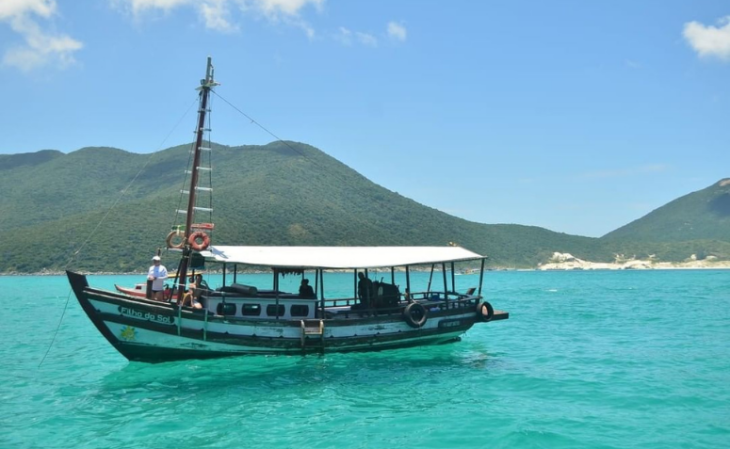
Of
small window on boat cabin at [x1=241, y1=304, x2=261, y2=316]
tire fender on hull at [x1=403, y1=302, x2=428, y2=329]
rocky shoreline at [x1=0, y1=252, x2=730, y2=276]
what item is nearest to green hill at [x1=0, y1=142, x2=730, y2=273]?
rocky shoreline at [x1=0, y1=252, x2=730, y2=276]

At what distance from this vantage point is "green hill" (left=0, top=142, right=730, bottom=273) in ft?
398

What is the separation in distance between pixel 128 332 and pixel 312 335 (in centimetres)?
656

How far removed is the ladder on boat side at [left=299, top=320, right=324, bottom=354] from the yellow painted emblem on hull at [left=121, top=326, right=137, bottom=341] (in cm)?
596

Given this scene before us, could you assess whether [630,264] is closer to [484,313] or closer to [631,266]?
[631,266]

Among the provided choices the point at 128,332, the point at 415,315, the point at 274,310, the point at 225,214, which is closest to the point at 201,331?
the point at 128,332

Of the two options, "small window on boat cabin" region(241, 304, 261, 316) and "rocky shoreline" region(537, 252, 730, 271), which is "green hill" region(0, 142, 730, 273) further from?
"small window on boat cabin" region(241, 304, 261, 316)

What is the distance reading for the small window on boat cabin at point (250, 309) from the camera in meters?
21.3

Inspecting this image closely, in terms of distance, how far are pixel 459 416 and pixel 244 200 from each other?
13724cm

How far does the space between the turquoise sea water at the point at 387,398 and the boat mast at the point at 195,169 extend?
11.8 ft

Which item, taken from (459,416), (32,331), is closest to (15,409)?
(459,416)

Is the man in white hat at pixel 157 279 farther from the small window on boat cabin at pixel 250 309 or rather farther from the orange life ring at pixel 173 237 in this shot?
the small window on boat cabin at pixel 250 309

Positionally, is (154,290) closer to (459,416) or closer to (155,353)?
(155,353)

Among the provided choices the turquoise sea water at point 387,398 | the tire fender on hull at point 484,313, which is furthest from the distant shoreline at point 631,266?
the turquoise sea water at point 387,398

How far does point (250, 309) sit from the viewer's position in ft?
70.0
